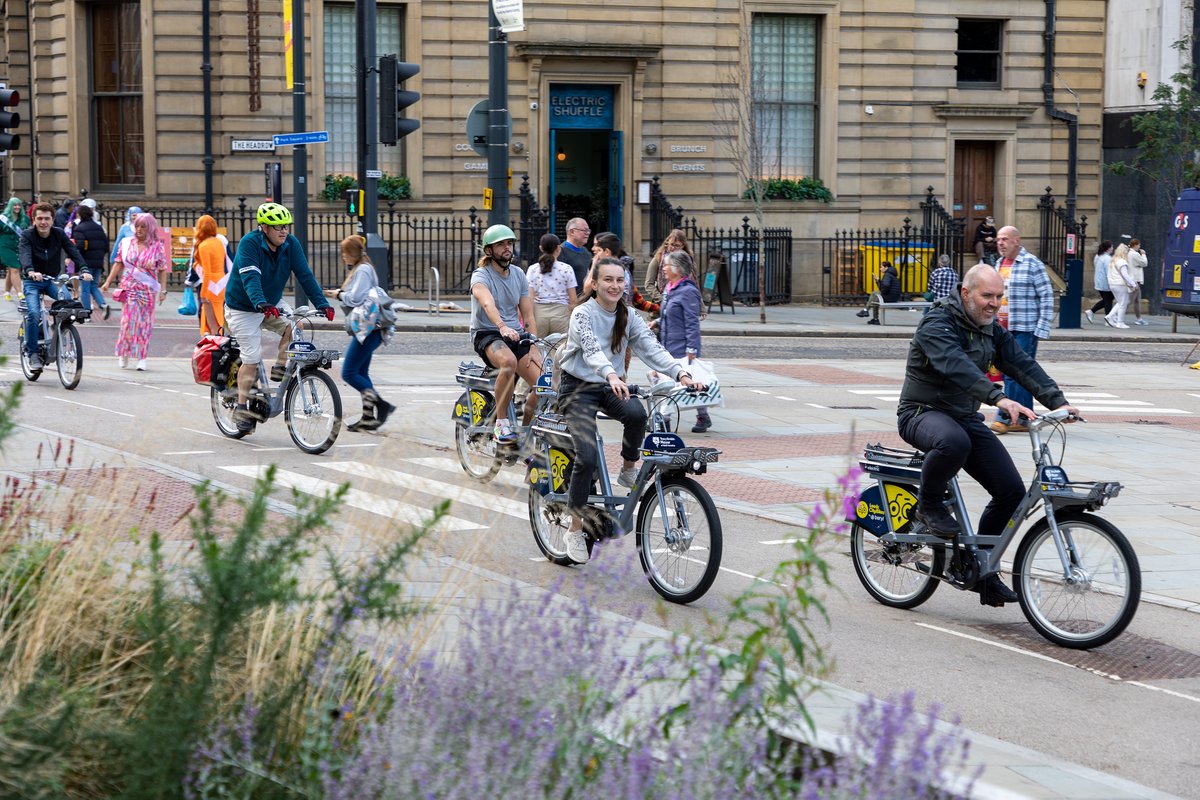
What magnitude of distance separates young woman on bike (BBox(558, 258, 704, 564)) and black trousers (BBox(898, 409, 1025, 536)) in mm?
1271

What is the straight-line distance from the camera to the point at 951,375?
Result: 759cm

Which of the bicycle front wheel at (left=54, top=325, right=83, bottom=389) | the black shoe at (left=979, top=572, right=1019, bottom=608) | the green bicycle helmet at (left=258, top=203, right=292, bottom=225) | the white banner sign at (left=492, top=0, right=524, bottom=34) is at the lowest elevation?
the black shoe at (left=979, top=572, right=1019, bottom=608)

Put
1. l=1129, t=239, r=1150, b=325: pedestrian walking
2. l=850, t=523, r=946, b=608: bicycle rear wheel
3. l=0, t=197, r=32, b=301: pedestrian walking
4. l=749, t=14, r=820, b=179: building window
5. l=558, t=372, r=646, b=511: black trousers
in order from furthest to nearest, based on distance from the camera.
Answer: l=749, t=14, r=820, b=179: building window, l=1129, t=239, r=1150, b=325: pedestrian walking, l=0, t=197, r=32, b=301: pedestrian walking, l=558, t=372, r=646, b=511: black trousers, l=850, t=523, r=946, b=608: bicycle rear wheel

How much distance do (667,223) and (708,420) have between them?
17864 millimetres

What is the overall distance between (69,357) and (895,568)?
1006cm

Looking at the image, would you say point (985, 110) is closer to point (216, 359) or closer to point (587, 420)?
point (216, 359)

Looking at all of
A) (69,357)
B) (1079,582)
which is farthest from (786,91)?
(1079,582)

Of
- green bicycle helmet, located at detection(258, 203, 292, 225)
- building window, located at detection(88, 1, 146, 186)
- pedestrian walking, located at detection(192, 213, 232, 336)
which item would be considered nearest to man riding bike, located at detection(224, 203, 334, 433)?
green bicycle helmet, located at detection(258, 203, 292, 225)

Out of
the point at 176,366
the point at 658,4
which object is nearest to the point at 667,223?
the point at 658,4

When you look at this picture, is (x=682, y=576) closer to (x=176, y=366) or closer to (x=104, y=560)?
(x=104, y=560)

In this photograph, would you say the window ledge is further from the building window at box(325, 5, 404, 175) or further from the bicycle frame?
the bicycle frame

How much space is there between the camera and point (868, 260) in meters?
32.7

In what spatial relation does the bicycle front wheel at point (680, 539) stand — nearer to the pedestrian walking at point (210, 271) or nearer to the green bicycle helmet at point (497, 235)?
the green bicycle helmet at point (497, 235)

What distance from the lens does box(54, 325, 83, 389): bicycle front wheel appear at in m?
15.4
